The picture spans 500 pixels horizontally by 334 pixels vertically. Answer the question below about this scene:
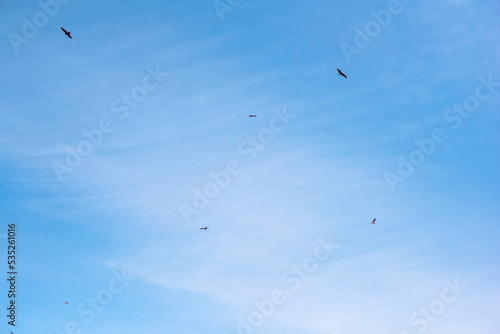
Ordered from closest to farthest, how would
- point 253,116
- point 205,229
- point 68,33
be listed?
point 68,33
point 253,116
point 205,229

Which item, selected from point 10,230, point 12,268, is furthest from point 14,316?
point 10,230

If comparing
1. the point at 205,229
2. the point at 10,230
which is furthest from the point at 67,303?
the point at 205,229

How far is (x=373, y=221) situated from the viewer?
30344 mm

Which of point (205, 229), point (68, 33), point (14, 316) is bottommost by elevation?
point (205, 229)

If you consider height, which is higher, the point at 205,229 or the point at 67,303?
the point at 67,303

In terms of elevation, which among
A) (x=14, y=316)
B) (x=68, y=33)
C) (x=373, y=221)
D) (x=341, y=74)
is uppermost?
(x=68, y=33)

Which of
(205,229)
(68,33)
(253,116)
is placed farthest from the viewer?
(205,229)

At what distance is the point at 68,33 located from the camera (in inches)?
→ 1000

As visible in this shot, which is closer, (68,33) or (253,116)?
(68,33)

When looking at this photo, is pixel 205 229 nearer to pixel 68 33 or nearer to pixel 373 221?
pixel 373 221

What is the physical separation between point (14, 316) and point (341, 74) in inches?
1181

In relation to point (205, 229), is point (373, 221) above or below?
below

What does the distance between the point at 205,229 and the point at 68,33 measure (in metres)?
17.4

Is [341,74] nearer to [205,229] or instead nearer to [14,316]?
[205,229]
